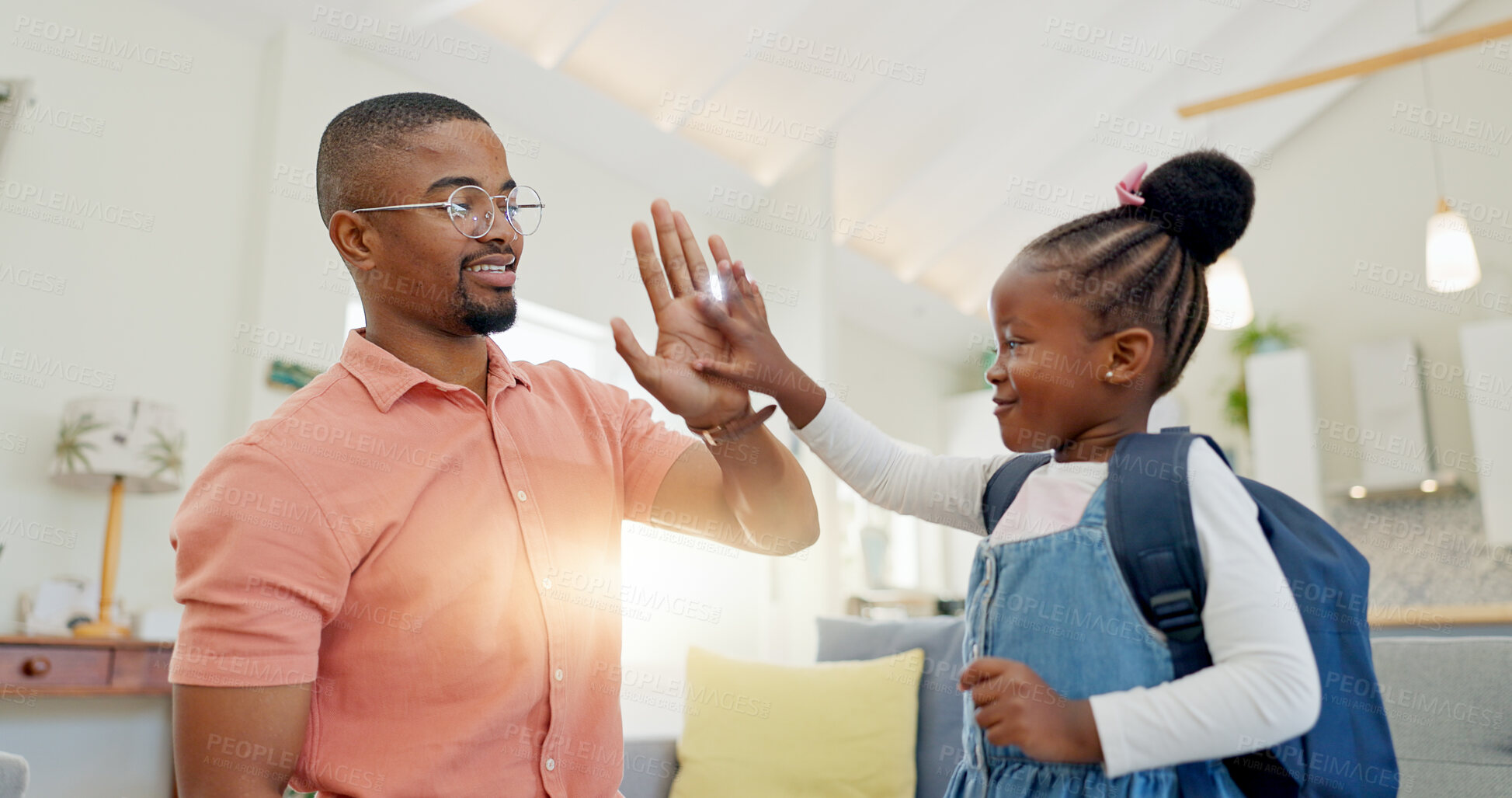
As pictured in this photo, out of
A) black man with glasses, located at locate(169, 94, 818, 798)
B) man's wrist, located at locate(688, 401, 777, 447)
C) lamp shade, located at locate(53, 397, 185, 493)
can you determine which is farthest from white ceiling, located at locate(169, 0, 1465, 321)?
man's wrist, located at locate(688, 401, 777, 447)

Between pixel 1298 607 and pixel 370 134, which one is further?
pixel 370 134

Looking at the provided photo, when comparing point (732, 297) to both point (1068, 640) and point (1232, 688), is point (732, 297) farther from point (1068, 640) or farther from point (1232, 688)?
point (1232, 688)

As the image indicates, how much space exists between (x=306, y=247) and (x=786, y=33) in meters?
2.24

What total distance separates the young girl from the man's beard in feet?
1.00

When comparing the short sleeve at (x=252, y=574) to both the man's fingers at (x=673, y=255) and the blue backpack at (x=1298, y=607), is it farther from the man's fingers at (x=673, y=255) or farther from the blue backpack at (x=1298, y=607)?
the blue backpack at (x=1298, y=607)

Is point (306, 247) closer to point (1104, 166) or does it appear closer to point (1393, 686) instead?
point (1393, 686)

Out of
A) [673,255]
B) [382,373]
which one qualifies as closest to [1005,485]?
[673,255]

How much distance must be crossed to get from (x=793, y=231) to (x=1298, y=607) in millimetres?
4643

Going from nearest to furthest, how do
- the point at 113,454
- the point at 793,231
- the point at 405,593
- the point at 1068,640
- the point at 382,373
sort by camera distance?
the point at 1068,640
the point at 405,593
the point at 382,373
the point at 113,454
the point at 793,231

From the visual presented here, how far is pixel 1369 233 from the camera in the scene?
6.88 metres

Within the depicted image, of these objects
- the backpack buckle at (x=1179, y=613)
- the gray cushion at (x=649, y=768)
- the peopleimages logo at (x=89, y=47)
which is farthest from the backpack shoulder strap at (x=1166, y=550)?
the peopleimages logo at (x=89, y=47)

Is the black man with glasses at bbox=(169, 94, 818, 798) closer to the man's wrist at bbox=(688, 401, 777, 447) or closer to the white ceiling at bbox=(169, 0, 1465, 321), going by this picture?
the man's wrist at bbox=(688, 401, 777, 447)

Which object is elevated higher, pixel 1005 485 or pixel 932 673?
pixel 1005 485

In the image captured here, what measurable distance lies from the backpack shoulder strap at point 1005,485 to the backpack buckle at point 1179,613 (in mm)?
225
